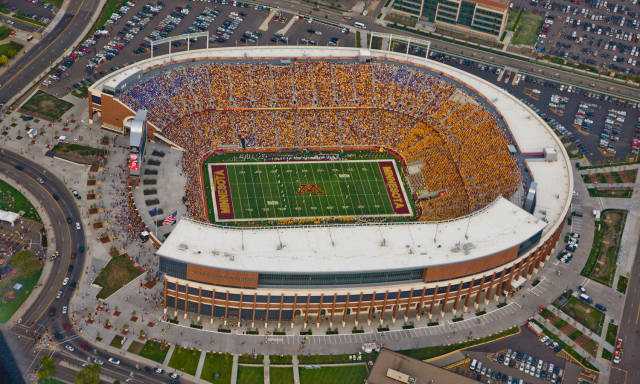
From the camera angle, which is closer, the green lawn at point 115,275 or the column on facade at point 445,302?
the column on facade at point 445,302

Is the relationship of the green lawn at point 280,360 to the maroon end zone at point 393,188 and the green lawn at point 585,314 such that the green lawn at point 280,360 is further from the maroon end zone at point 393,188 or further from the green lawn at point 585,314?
the green lawn at point 585,314

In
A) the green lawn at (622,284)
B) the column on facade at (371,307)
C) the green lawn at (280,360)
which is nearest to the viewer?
the green lawn at (280,360)

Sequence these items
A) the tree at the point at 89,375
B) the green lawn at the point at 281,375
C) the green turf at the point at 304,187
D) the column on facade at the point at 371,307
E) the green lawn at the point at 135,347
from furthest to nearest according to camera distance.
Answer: the green turf at the point at 304,187 < the column on facade at the point at 371,307 < the green lawn at the point at 135,347 < the green lawn at the point at 281,375 < the tree at the point at 89,375

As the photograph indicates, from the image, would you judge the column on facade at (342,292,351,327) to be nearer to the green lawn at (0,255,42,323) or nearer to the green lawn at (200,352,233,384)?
the green lawn at (200,352,233,384)

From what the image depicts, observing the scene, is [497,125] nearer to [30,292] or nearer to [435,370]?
[435,370]

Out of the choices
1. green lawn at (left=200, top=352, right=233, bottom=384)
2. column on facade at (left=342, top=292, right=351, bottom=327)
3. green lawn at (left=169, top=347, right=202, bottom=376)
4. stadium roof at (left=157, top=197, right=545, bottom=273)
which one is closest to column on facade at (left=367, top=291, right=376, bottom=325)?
column on facade at (left=342, top=292, right=351, bottom=327)

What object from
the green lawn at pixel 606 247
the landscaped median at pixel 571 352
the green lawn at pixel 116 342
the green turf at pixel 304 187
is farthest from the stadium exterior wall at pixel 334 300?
the green turf at pixel 304 187

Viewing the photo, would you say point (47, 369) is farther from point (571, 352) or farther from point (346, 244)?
point (571, 352)
